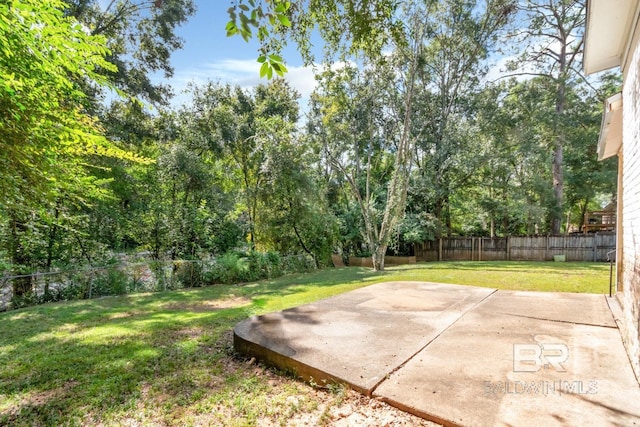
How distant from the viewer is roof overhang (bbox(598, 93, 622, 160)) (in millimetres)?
3705

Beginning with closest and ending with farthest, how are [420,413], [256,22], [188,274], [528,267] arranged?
[256,22] < [420,413] < [188,274] < [528,267]

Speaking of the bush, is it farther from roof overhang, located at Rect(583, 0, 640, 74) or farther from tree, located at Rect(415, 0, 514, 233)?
tree, located at Rect(415, 0, 514, 233)

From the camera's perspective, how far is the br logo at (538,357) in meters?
2.53

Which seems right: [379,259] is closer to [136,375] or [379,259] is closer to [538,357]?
Result: [538,357]

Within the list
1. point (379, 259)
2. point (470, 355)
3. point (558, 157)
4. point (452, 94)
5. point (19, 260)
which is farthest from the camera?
point (452, 94)

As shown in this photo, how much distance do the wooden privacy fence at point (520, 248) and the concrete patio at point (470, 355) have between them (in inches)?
434

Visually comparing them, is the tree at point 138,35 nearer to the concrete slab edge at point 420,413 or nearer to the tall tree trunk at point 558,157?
the concrete slab edge at point 420,413

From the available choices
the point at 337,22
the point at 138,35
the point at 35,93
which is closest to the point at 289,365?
the point at 35,93

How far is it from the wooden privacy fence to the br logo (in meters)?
13.7

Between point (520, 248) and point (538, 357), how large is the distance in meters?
14.2

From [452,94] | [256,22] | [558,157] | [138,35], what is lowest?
[256,22]

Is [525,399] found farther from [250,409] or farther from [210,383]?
[210,383]

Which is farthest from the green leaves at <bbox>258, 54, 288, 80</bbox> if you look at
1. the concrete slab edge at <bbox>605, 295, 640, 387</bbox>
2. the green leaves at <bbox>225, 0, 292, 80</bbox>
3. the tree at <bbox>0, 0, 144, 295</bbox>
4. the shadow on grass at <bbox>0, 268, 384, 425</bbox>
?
the concrete slab edge at <bbox>605, 295, 640, 387</bbox>

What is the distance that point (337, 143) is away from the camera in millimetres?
13492
